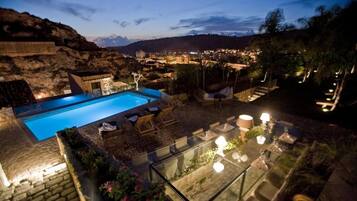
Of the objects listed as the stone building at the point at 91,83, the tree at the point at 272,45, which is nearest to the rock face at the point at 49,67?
the stone building at the point at 91,83

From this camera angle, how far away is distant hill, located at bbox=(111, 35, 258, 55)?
54.5 metres

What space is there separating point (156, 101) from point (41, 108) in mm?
7116

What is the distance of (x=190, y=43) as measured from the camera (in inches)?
2601

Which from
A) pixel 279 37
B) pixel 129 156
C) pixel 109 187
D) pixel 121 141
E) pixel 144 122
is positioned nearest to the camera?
pixel 109 187

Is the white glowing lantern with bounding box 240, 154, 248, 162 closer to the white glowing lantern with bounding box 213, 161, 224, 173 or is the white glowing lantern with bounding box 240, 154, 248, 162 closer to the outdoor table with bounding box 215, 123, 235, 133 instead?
the white glowing lantern with bounding box 213, 161, 224, 173

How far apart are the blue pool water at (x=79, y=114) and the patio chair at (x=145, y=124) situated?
4410 mm

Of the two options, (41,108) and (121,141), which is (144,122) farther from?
(41,108)

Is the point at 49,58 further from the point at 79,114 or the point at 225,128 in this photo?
the point at 225,128

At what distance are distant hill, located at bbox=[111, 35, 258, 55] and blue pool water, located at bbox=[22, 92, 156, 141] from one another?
39.5m

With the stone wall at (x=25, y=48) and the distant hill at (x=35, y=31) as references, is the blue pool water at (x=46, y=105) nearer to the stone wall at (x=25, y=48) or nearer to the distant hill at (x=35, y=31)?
the stone wall at (x=25, y=48)

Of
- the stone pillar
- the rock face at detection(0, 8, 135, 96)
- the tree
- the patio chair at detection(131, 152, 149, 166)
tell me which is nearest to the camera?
A: the stone pillar

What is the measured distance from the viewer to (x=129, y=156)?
618 centimetres

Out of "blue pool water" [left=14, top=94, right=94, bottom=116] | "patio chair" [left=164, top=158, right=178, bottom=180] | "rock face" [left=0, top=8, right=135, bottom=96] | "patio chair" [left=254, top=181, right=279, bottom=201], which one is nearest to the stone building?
"blue pool water" [left=14, top=94, right=94, bottom=116]

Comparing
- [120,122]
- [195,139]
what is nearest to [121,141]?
[120,122]
